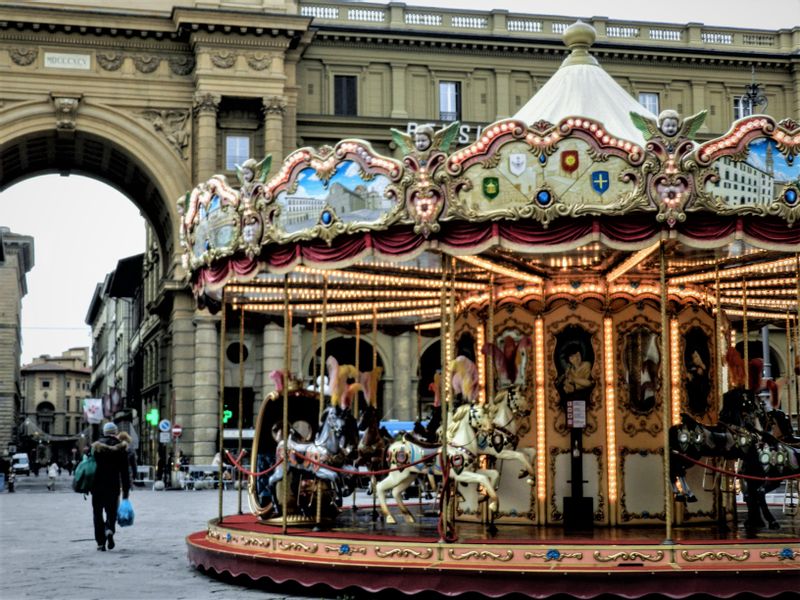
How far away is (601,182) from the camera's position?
43.6 ft

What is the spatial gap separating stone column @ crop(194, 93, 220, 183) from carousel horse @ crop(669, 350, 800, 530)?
32.1 meters

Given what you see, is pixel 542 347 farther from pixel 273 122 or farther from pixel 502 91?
pixel 502 91

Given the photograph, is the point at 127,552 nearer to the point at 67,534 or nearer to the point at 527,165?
the point at 67,534

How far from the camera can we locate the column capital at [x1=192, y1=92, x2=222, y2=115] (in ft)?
149

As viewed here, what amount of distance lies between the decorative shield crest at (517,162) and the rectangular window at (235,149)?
1337 inches

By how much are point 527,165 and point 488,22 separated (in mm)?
39101

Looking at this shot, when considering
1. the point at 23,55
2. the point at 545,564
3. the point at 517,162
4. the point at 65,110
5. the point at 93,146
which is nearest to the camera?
the point at 545,564

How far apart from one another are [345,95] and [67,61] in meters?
10.6

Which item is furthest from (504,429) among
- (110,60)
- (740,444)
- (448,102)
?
(448,102)

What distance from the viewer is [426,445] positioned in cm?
1576

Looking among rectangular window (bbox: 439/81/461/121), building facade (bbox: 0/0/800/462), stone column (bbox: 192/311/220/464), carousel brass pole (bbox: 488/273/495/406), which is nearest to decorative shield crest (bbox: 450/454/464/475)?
carousel brass pole (bbox: 488/273/495/406)

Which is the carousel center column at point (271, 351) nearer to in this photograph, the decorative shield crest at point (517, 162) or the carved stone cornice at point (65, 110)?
the carved stone cornice at point (65, 110)

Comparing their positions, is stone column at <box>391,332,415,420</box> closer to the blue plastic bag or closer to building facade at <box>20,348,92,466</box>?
the blue plastic bag

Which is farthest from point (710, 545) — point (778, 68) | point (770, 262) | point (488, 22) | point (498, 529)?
point (778, 68)
